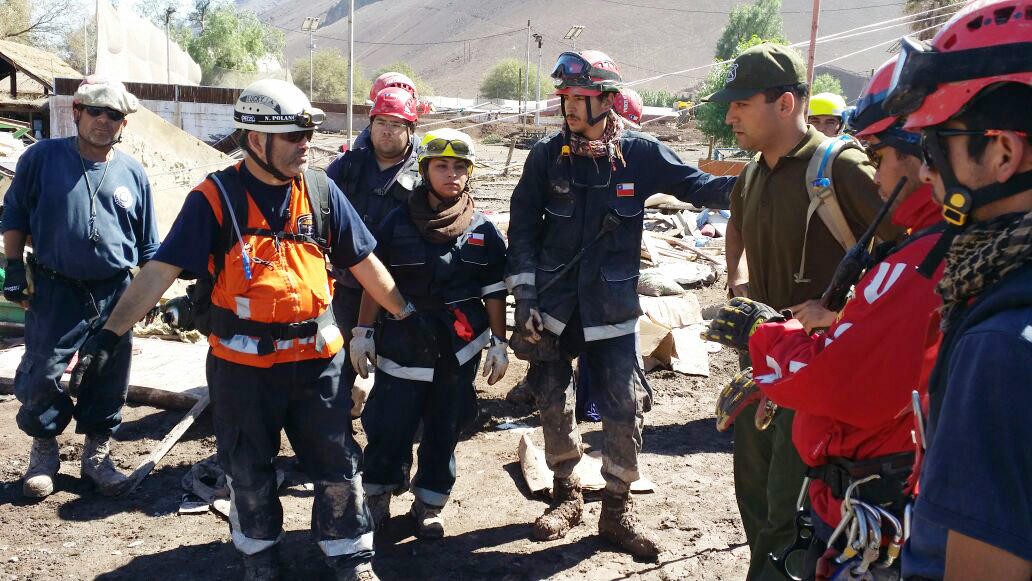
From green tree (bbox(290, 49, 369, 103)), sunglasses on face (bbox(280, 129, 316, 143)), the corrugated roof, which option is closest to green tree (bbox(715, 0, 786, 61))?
green tree (bbox(290, 49, 369, 103))

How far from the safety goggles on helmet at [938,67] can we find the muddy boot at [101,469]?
492cm

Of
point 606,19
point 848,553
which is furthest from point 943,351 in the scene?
point 606,19

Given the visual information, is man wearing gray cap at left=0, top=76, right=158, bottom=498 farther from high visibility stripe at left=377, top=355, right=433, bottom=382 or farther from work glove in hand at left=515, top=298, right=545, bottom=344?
work glove in hand at left=515, top=298, right=545, bottom=344

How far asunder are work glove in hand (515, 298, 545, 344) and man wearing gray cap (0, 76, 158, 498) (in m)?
2.57

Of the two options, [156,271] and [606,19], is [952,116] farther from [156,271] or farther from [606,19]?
[606,19]

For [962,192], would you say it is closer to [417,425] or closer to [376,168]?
[417,425]

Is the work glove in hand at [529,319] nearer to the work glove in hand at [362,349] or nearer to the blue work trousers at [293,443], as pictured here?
the work glove in hand at [362,349]

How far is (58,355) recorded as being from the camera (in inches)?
200

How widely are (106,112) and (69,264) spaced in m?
0.96

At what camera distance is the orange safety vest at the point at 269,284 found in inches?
144

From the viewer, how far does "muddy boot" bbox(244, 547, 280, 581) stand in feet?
13.0

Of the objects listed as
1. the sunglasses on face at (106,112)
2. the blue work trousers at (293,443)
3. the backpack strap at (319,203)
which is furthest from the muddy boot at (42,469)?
the backpack strap at (319,203)

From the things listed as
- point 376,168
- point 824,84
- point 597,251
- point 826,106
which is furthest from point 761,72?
point 824,84

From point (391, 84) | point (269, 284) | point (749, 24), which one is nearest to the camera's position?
point (269, 284)
